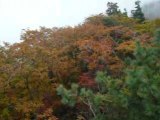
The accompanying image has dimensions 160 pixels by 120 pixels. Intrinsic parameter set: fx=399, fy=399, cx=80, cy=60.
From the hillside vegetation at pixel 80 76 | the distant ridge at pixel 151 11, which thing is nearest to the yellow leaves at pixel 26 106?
the hillside vegetation at pixel 80 76

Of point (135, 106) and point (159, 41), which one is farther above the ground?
point (159, 41)

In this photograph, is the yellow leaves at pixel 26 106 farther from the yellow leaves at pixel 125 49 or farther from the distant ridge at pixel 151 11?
the distant ridge at pixel 151 11

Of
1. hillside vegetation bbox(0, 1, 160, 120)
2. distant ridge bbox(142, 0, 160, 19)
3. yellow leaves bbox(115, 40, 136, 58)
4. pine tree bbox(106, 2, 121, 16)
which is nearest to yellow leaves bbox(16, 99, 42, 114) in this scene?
hillside vegetation bbox(0, 1, 160, 120)

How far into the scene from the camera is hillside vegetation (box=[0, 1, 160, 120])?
34.0 feet

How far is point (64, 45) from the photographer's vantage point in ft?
74.3

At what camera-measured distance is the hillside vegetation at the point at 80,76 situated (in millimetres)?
10375

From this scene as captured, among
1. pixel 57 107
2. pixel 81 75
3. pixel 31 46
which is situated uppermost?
pixel 31 46

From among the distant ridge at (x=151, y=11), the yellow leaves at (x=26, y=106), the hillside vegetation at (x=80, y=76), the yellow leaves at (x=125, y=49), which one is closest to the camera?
the hillside vegetation at (x=80, y=76)

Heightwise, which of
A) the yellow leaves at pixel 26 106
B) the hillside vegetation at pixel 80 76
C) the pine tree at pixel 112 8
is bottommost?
A: the yellow leaves at pixel 26 106

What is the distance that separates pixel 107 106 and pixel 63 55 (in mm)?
10745

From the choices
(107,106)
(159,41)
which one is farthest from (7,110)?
(159,41)

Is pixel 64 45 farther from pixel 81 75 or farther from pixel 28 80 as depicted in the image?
pixel 28 80

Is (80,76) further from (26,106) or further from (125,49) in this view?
(26,106)

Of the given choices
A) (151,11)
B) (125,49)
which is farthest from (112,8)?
(151,11)
